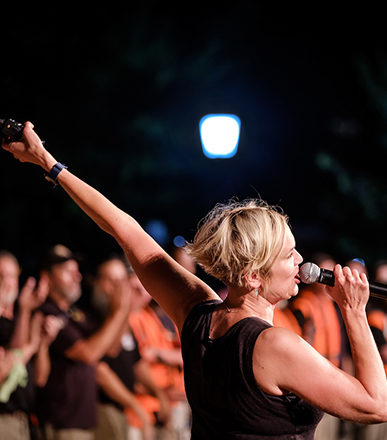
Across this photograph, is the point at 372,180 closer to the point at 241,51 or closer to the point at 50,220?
the point at 241,51

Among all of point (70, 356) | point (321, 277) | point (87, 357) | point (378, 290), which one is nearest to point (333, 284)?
point (321, 277)

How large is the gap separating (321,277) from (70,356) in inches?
145

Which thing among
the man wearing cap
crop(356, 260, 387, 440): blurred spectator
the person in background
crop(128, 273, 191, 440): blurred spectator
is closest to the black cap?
the man wearing cap

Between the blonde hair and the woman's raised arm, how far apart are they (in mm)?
308

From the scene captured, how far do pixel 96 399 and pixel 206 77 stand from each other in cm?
1117

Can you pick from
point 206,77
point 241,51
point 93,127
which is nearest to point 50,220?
point 93,127

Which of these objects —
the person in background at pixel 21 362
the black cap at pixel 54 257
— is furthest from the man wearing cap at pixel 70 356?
the person in background at pixel 21 362

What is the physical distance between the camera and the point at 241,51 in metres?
16.8

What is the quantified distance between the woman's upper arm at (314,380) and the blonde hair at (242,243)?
0.30 meters

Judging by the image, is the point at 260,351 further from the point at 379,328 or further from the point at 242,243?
the point at 379,328

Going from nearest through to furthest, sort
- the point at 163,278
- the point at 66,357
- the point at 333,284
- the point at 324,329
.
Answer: the point at 333,284 → the point at 163,278 → the point at 66,357 → the point at 324,329

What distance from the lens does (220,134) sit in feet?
25.5

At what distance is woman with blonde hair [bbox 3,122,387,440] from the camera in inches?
84.7

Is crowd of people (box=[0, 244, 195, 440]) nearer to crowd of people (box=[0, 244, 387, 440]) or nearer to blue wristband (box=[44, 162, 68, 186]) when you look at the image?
crowd of people (box=[0, 244, 387, 440])
